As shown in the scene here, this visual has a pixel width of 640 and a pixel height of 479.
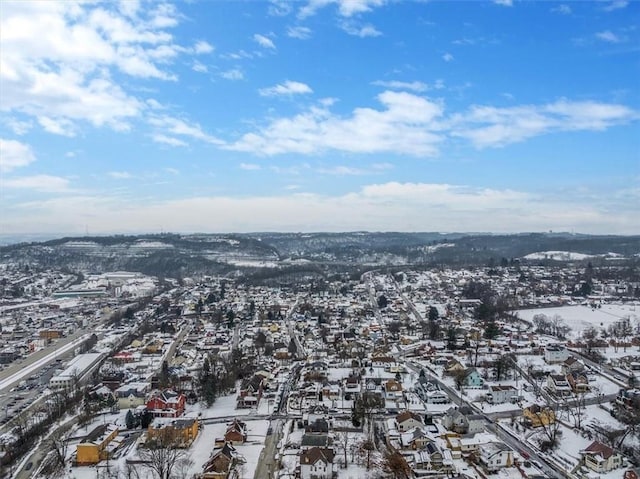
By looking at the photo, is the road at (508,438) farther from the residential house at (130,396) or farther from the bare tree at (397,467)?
the residential house at (130,396)

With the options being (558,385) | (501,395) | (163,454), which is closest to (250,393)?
(163,454)

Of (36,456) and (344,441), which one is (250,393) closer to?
(344,441)

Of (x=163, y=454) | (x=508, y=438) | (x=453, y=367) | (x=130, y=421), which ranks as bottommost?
(x=130, y=421)

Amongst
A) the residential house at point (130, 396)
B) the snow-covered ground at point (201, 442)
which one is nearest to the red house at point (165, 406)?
the snow-covered ground at point (201, 442)

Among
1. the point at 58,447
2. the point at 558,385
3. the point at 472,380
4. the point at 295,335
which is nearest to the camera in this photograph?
the point at 58,447

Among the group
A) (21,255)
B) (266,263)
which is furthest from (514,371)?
(21,255)

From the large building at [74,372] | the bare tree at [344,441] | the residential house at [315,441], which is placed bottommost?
the large building at [74,372]
